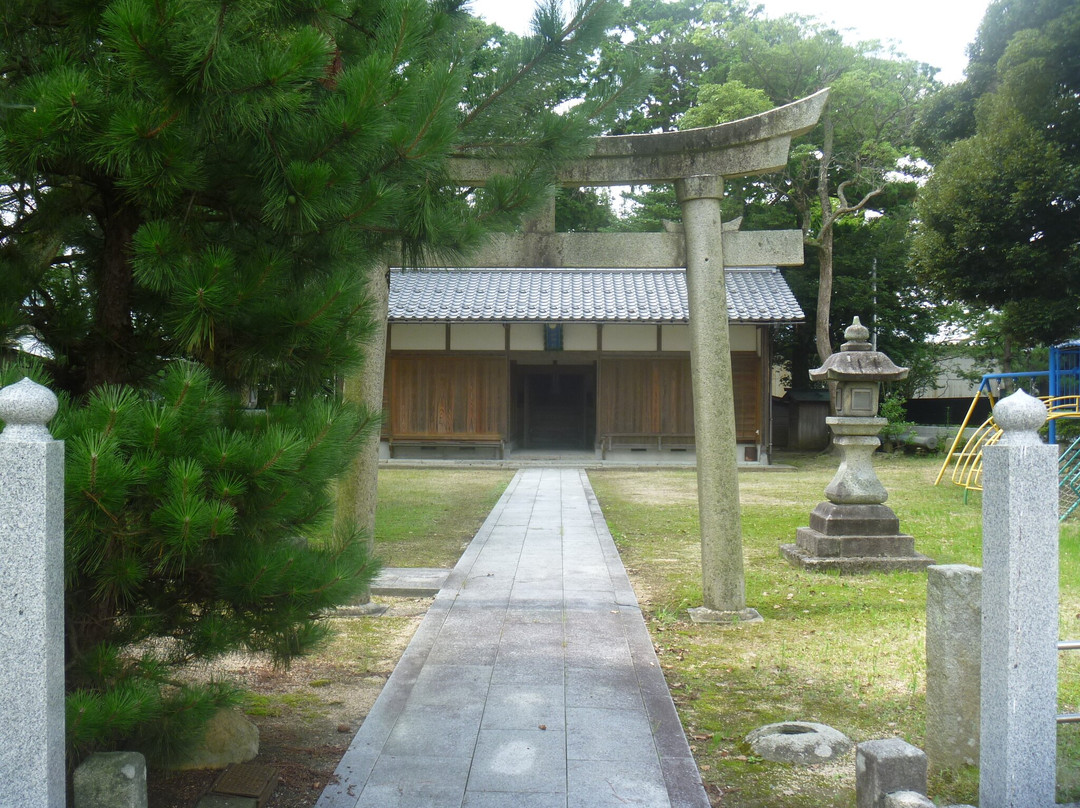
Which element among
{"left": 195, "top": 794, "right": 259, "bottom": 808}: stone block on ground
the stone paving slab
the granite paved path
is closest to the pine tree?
{"left": 195, "top": 794, "right": 259, "bottom": 808}: stone block on ground

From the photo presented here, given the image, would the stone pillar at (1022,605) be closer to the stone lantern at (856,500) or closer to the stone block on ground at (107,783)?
the stone block on ground at (107,783)

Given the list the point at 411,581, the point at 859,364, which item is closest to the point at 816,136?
the point at 859,364

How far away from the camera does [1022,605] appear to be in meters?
2.61

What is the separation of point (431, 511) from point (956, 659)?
8.35 meters

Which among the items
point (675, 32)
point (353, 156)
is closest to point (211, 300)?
point (353, 156)

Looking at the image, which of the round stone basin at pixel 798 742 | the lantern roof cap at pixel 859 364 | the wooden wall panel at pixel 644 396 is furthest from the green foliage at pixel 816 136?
the round stone basin at pixel 798 742

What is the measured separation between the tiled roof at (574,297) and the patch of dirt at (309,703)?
11728 mm

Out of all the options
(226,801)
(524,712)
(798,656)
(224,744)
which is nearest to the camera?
(226,801)

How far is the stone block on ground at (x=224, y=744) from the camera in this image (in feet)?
10.6

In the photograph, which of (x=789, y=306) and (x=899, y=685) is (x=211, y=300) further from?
(x=789, y=306)

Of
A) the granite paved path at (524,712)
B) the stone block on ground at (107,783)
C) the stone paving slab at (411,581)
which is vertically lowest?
the granite paved path at (524,712)

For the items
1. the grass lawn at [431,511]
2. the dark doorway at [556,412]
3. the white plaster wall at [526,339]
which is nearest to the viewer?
the grass lawn at [431,511]

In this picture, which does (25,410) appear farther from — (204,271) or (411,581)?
(411,581)

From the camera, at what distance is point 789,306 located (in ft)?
58.4
